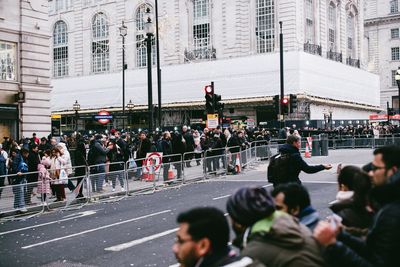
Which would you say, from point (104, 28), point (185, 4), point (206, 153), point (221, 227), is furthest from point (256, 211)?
point (104, 28)

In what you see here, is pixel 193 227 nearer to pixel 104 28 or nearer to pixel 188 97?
pixel 188 97

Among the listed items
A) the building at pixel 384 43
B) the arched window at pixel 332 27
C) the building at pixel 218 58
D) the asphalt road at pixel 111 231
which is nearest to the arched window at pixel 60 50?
the building at pixel 218 58

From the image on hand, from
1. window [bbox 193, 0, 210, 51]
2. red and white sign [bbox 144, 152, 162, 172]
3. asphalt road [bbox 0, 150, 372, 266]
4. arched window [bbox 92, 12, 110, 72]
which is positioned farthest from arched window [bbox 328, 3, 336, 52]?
asphalt road [bbox 0, 150, 372, 266]

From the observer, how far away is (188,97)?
52688mm

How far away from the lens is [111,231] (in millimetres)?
11133

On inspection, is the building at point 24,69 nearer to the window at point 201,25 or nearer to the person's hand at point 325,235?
the person's hand at point 325,235

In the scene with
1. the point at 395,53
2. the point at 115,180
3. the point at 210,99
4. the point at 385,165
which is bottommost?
the point at 115,180

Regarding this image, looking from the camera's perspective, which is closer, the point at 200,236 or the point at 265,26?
the point at 200,236

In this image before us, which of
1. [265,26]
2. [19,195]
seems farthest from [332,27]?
[19,195]

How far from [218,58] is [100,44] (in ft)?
50.3

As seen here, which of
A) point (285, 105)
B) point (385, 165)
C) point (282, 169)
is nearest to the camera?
point (385, 165)

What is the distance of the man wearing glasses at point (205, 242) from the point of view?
Answer: 319 cm

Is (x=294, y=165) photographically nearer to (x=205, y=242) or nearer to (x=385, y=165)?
(x=385, y=165)

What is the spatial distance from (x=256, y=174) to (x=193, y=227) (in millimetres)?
19342
